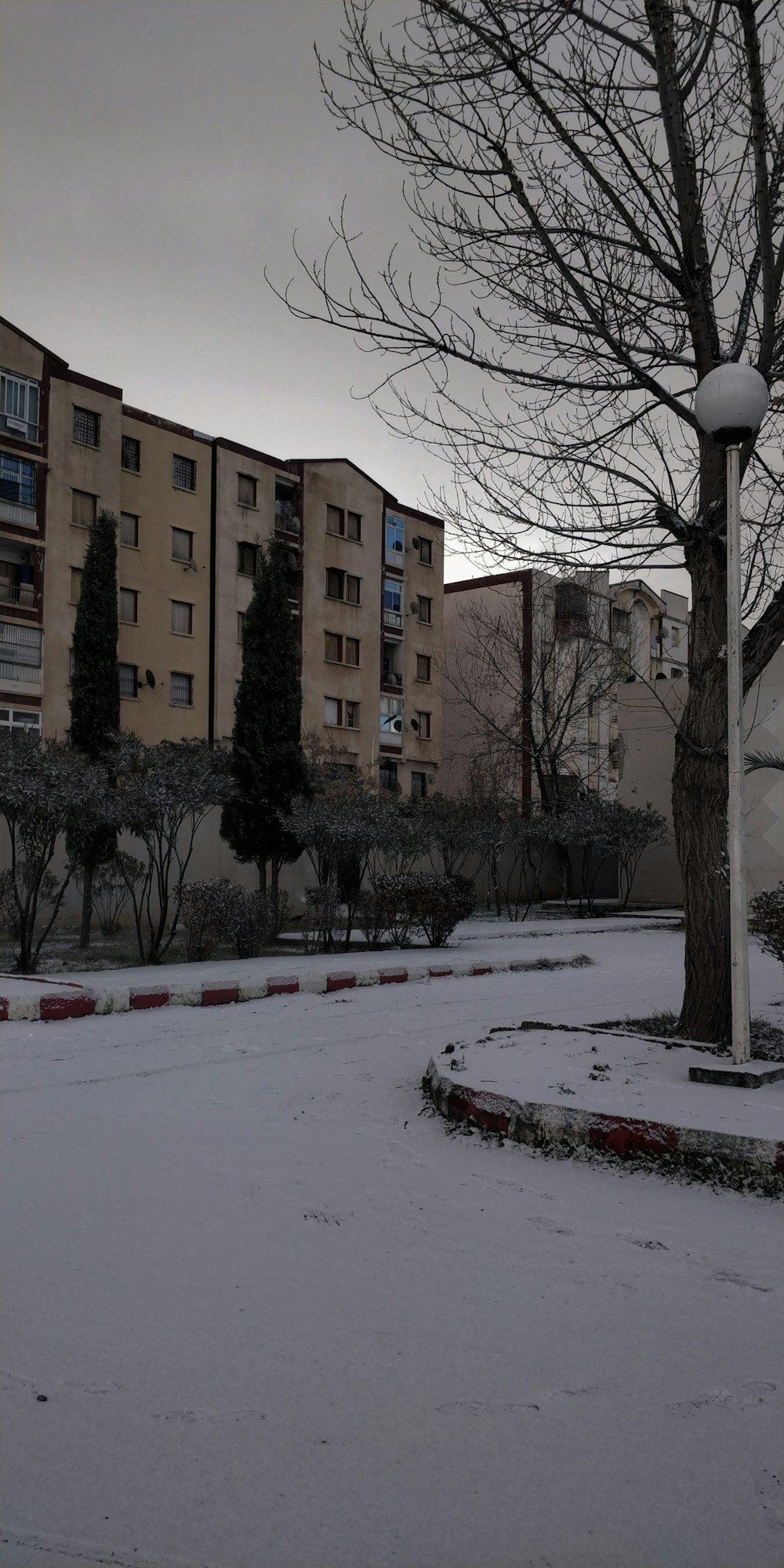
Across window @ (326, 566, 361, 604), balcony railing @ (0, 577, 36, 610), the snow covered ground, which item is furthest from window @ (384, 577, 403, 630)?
the snow covered ground

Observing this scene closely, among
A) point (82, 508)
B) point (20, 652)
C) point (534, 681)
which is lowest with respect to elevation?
point (534, 681)

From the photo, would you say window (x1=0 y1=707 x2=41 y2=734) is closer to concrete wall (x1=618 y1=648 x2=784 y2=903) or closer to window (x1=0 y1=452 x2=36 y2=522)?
window (x1=0 y1=452 x2=36 y2=522)

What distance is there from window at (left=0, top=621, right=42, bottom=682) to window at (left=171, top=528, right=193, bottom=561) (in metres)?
6.33

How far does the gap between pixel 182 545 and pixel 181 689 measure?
471cm

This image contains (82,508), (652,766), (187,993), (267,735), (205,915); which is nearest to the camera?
(187,993)

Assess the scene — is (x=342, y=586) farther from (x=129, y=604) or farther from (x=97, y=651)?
(x=97, y=651)

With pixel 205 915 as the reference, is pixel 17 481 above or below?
above

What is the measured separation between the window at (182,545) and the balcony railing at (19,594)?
5591mm

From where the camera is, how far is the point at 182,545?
39.9m

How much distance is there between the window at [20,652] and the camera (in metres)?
34.3

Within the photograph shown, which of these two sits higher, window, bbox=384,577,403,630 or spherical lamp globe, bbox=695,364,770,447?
window, bbox=384,577,403,630

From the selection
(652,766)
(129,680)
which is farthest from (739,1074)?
(129,680)

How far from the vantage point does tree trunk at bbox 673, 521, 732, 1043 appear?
26.8 ft

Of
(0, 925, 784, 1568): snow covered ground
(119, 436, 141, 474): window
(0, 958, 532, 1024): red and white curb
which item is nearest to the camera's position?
(0, 925, 784, 1568): snow covered ground
